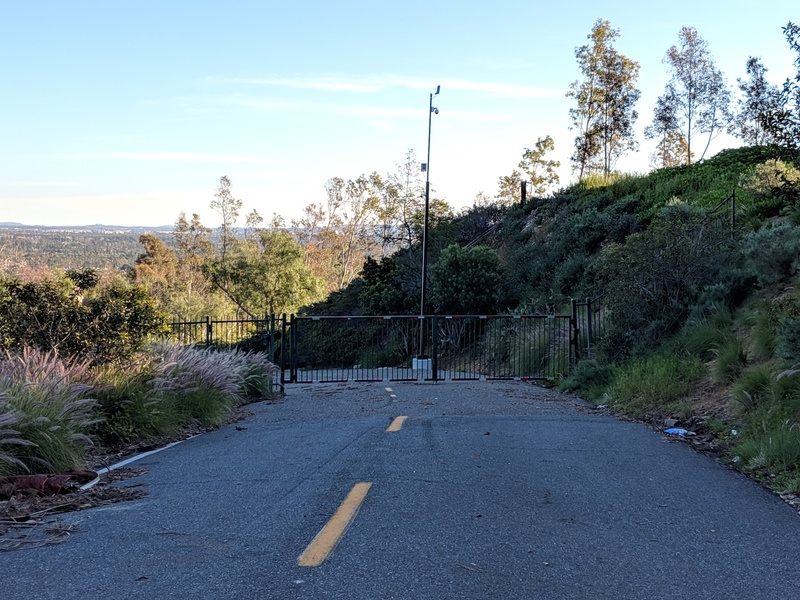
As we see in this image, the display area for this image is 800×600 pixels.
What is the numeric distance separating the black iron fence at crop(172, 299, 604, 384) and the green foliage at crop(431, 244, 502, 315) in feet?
3.65

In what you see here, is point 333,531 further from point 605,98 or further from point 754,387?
point 605,98

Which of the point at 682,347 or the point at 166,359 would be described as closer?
the point at 166,359

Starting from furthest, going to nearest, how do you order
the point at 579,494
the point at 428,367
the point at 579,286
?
the point at 579,286 → the point at 428,367 → the point at 579,494

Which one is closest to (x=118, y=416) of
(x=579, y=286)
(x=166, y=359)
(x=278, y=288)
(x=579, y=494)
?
(x=166, y=359)

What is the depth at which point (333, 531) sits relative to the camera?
5488mm

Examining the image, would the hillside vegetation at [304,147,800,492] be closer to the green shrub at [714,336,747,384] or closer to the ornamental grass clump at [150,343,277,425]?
the green shrub at [714,336,747,384]

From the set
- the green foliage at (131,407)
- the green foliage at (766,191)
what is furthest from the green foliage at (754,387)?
the green foliage at (766,191)

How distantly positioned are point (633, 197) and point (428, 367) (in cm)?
1291

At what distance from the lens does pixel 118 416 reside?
10352 millimetres

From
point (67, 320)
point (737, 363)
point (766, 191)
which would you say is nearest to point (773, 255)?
point (737, 363)

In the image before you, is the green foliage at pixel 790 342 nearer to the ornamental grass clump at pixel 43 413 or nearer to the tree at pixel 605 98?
the ornamental grass clump at pixel 43 413

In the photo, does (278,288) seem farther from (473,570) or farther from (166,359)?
(473,570)

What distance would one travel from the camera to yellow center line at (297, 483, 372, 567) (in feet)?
16.1

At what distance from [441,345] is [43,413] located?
936 inches
